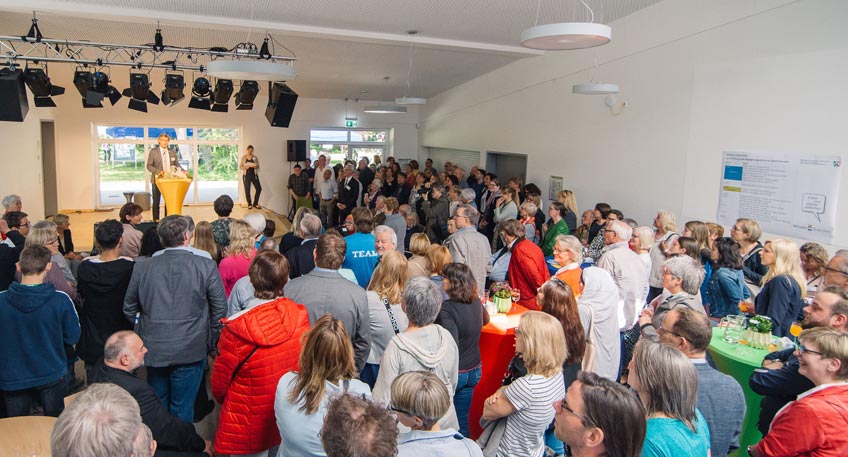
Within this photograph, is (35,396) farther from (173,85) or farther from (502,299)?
(173,85)

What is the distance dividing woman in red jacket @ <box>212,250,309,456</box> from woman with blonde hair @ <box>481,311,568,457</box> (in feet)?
3.49

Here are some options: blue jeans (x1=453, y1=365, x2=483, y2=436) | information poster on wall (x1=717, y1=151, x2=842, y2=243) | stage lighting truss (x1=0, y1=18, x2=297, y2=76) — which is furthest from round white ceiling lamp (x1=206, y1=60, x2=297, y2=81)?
information poster on wall (x1=717, y1=151, x2=842, y2=243)

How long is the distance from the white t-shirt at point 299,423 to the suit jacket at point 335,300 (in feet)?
3.19

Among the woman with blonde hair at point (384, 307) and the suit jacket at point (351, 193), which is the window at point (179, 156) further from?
the woman with blonde hair at point (384, 307)

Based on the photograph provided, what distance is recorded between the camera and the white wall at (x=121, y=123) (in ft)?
36.3

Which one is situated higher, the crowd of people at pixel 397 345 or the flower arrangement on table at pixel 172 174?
the flower arrangement on table at pixel 172 174

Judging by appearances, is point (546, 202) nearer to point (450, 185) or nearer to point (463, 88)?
point (450, 185)

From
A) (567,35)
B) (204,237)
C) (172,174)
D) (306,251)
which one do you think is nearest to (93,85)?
(172,174)

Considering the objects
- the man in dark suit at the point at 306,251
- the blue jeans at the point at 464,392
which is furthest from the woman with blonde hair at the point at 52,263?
the blue jeans at the point at 464,392

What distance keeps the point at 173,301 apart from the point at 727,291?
4243 millimetres

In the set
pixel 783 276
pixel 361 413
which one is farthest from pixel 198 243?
pixel 783 276

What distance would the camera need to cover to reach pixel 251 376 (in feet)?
8.63

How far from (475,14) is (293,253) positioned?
13.7 ft

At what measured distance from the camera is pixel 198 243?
4.56 metres
